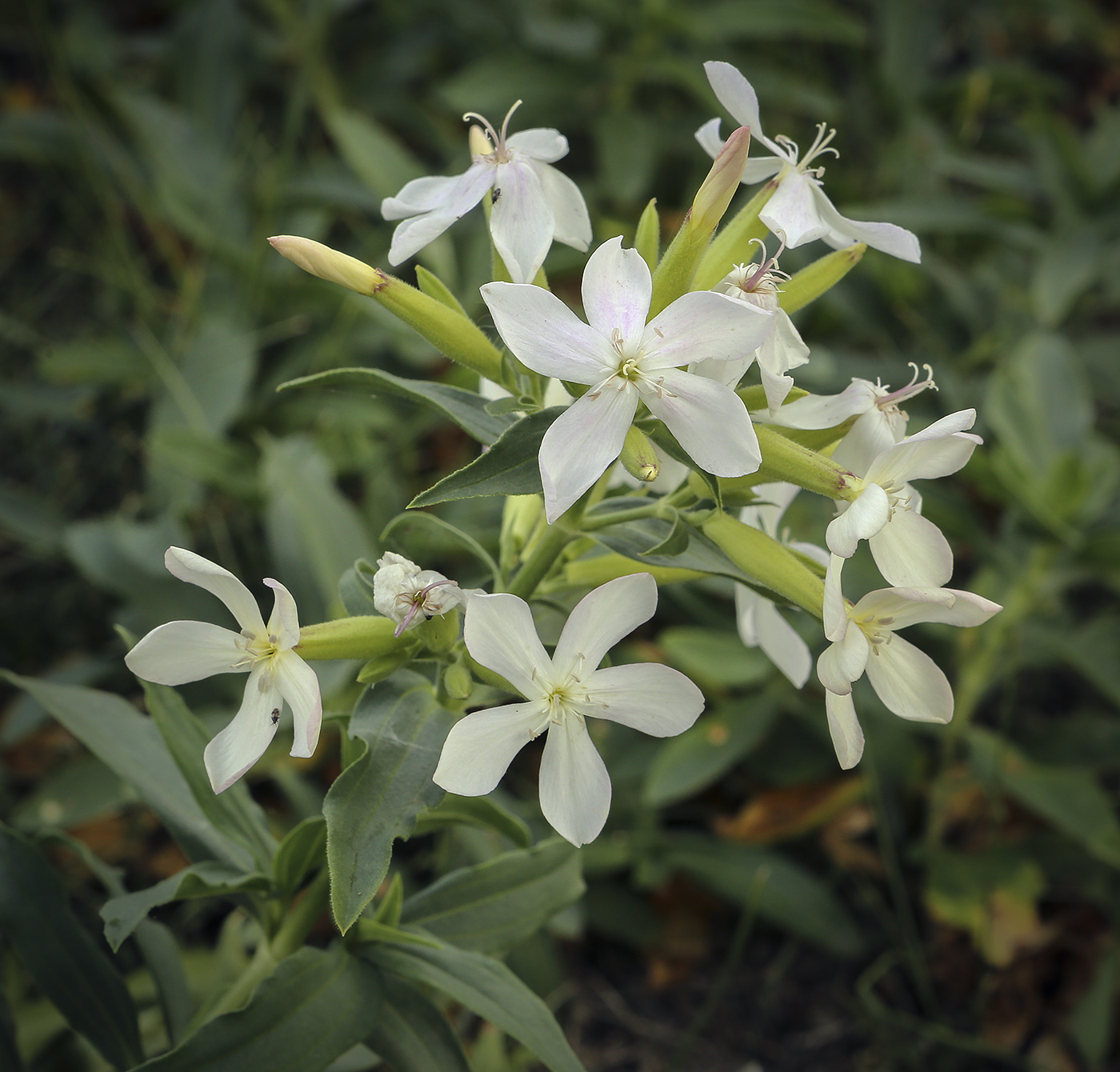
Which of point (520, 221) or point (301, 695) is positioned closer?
point (301, 695)

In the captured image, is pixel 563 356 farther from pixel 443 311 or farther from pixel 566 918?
pixel 566 918

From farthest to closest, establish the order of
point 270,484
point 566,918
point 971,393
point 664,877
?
point 971,393
point 270,484
point 664,877
point 566,918

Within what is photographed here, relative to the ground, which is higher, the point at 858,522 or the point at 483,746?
the point at 858,522

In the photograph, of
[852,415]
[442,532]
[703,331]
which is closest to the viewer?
[703,331]

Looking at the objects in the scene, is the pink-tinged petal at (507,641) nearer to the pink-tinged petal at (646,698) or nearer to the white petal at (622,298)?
the pink-tinged petal at (646,698)

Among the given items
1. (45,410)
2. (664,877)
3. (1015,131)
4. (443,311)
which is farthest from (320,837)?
(1015,131)

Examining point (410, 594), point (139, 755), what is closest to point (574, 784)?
point (410, 594)

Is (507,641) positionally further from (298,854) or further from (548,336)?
(298,854)
